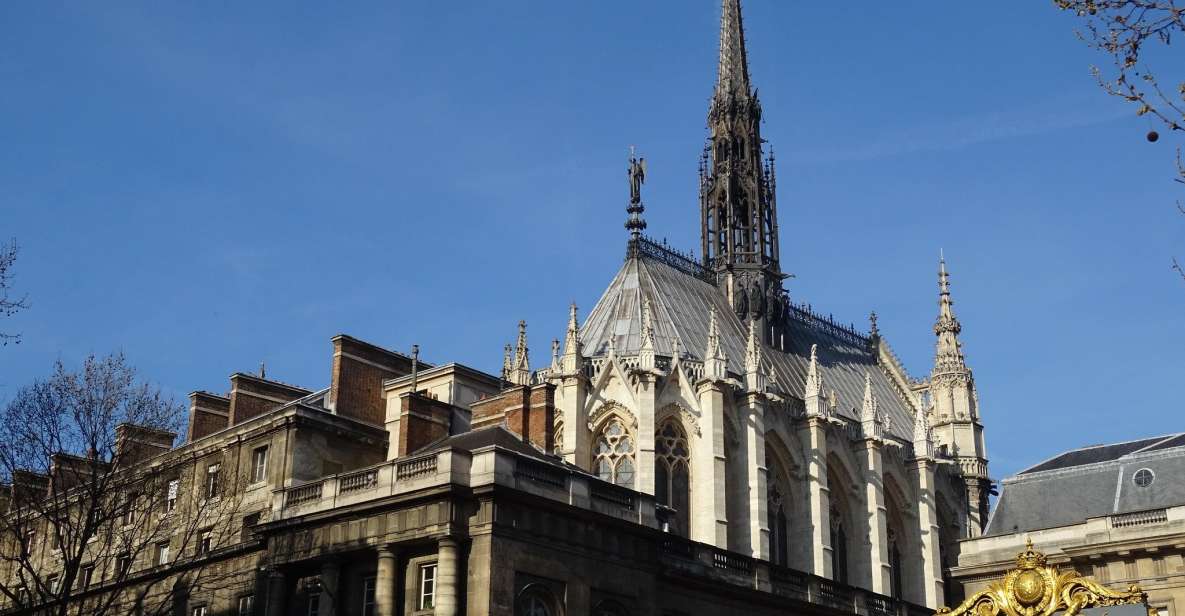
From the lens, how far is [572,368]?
51062 millimetres

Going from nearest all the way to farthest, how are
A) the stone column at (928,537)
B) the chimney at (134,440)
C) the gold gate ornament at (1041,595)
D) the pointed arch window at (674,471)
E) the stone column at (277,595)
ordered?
the gold gate ornament at (1041,595) < the stone column at (277,595) < the chimney at (134,440) < the pointed arch window at (674,471) < the stone column at (928,537)

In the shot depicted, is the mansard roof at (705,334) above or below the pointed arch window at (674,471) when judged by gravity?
above

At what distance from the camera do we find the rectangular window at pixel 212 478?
125ft

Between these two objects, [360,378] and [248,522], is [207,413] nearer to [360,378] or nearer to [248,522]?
[360,378]

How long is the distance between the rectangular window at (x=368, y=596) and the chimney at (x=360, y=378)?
8.18m

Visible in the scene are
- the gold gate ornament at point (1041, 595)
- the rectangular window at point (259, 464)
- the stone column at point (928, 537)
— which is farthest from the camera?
the stone column at point (928, 537)

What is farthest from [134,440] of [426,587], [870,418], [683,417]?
[870,418]

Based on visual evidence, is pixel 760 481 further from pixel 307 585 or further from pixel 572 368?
pixel 307 585

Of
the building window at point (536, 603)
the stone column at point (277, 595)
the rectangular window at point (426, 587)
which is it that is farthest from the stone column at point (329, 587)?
the building window at point (536, 603)

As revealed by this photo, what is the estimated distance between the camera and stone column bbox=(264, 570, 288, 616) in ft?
107

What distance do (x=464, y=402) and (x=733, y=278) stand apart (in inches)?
999

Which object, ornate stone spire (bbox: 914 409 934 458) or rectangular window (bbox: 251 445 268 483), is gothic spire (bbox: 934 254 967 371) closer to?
ornate stone spire (bbox: 914 409 934 458)

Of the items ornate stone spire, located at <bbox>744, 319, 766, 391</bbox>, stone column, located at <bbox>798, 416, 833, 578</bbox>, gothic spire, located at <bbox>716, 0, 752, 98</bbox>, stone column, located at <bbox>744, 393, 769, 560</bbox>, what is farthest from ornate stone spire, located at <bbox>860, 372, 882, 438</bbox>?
gothic spire, located at <bbox>716, 0, 752, 98</bbox>

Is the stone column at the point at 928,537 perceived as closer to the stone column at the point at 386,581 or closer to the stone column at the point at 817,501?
the stone column at the point at 817,501
